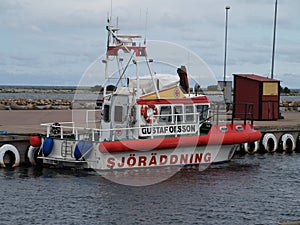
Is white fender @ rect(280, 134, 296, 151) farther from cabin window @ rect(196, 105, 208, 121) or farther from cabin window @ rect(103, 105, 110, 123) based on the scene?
cabin window @ rect(103, 105, 110, 123)

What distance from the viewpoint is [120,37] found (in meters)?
24.1

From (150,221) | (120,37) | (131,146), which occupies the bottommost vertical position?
(150,221)

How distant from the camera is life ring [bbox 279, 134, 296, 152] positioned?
31797 millimetres

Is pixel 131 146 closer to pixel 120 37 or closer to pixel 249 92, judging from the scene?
pixel 120 37

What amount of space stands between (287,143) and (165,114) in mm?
10178

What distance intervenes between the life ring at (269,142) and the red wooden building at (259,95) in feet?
22.3

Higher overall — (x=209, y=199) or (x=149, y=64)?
(x=149, y=64)

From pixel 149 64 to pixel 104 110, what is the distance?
2552mm

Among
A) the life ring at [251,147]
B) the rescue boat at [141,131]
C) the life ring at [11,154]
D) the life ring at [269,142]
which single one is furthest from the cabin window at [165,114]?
the life ring at [269,142]

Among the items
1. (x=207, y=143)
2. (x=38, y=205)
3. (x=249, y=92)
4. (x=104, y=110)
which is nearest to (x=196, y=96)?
(x=207, y=143)

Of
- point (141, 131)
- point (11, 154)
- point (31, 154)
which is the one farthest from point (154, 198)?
point (11, 154)

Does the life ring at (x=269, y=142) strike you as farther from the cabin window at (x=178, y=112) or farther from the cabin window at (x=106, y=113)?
the cabin window at (x=106, y=113)

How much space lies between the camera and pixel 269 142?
3130cm

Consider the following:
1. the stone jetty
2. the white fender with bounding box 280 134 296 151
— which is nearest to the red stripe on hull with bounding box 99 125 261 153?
the white fender with bounding box 280 134 296 151
